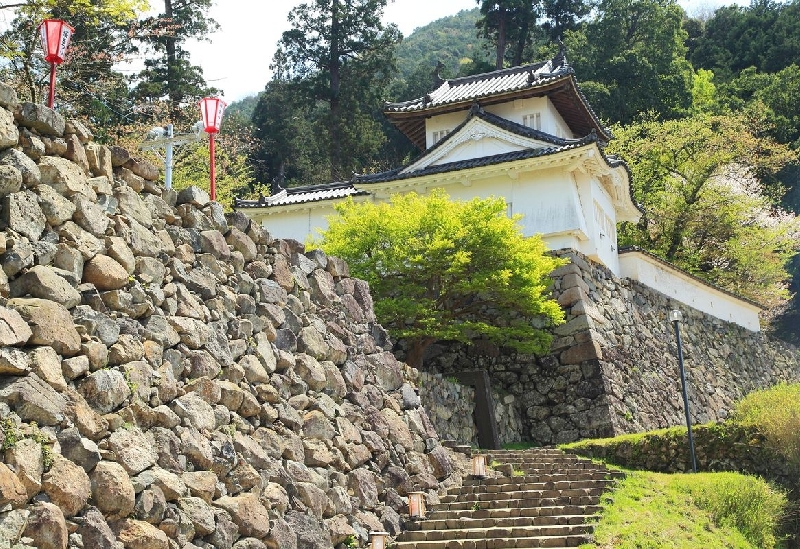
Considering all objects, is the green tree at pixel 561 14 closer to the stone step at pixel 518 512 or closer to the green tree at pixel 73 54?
the green tree at pixel 73 54

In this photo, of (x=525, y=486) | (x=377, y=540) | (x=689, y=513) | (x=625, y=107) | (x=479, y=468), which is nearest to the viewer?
(x=377, y=540)

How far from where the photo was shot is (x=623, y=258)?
24594mm

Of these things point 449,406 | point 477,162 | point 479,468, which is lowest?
point 479,468

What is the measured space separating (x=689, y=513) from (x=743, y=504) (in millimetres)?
1048

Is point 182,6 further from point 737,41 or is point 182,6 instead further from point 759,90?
point 737,41

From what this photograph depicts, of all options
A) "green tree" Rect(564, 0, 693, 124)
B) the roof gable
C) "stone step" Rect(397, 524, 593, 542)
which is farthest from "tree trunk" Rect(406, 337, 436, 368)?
"green tree" Rect(564, 0, 693, 124)

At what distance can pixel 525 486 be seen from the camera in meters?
13.1

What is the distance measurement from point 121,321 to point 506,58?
40.2 metres

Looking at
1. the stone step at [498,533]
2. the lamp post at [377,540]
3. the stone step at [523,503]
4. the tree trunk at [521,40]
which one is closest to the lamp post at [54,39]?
the lamp post at [377,540]

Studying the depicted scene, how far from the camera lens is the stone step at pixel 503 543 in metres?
10.8

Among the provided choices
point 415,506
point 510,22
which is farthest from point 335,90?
point 415,506

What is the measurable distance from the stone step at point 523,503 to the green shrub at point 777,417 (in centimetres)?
504

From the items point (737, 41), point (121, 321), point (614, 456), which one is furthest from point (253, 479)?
point (737, 41)

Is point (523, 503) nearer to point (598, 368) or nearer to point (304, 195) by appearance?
point (598, 368)
